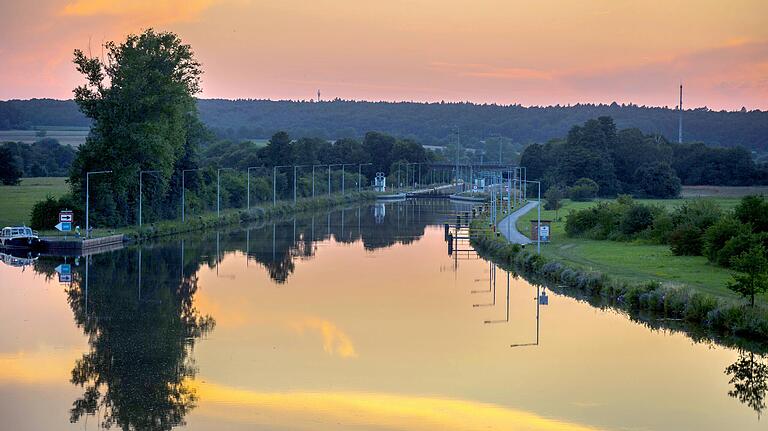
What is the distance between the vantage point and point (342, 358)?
83.5ft

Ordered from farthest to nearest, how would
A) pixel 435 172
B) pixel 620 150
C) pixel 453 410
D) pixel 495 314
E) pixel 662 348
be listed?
pixel 435 172, pixel 620 150, pixel 495 314, pixel 662 348, pixel 453 410

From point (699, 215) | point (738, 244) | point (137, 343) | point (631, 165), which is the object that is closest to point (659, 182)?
point (631, 165)

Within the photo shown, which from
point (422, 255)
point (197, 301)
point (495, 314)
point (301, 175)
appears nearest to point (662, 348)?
point (495, 314)

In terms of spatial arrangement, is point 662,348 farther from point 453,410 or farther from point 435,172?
point 435,172

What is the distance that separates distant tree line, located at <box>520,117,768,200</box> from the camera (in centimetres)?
10638

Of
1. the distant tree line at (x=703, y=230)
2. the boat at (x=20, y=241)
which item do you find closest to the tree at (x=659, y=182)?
the distant tree line at (x=703, y=230)

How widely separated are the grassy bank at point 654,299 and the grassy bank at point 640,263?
0.89 metres

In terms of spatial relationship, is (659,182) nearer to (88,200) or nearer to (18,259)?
(88,200)

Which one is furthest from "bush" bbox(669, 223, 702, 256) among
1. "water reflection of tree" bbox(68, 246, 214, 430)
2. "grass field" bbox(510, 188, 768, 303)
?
"water reflection of tree" bbox(68, 246, 214, 430)

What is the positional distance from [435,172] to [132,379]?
149 meters

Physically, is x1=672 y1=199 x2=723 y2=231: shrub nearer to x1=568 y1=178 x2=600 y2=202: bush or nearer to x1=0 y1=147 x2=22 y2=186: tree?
x1=568 y1=178 x2=600 y2=202: bush

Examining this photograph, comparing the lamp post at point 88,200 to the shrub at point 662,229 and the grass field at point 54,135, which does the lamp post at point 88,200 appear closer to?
the shrub at point 662,229

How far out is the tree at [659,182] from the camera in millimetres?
104812

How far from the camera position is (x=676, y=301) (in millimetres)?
30859
